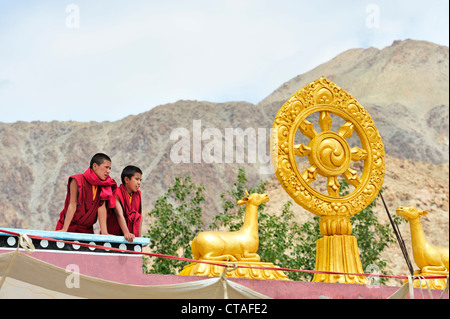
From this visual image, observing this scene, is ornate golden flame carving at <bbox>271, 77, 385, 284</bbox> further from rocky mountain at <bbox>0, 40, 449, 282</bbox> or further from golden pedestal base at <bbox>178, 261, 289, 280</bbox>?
Answer: rocky mountain at <bbox>0, 40, 449, 282</bbox>

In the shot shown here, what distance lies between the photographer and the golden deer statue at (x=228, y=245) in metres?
5.95

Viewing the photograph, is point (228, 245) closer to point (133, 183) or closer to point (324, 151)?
point (133, 183)

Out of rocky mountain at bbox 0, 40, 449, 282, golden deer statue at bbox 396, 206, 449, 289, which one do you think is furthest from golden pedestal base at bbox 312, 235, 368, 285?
rocky mountain at bbox 0, 40, 449, 282

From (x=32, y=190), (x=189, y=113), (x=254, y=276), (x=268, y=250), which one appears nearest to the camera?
(x=254, y=276)

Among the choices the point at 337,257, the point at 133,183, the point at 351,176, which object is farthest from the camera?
the point at 351,176

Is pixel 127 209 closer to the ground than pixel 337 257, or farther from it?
farther from it

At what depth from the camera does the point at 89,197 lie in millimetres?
5418

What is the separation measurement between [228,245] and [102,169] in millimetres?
1529

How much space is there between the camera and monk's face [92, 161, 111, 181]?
542cm

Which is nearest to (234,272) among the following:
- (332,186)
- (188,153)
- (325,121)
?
(332,186)

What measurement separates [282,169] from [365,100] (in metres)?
65.5

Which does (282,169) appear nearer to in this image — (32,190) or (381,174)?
(381,174)

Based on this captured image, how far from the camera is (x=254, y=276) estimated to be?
5801mm
